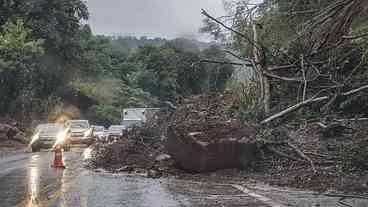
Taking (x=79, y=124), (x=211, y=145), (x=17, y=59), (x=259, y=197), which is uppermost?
(x=17, y=59)

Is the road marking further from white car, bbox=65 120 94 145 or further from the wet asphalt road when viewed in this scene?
white car, bbox=65 120 94 145

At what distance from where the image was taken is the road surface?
10172 mm

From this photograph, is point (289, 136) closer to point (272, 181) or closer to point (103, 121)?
point (272, 181)

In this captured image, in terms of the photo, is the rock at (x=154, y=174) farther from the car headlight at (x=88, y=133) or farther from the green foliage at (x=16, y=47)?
the green foliage at (x=16, y=47)

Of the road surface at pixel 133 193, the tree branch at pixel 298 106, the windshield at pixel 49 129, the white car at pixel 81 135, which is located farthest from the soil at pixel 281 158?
the white car at pixel 81 135

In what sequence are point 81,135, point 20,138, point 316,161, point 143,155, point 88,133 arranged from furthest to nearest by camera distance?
point 20,138, point 88,133, point 81,135, point 143,155, point 316,161

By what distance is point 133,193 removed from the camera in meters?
11.9

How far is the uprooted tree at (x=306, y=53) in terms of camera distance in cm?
1415

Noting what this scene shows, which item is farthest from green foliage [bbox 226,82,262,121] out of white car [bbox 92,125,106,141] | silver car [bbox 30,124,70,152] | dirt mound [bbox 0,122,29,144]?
dirt mound [bbox 0,122,29,144]

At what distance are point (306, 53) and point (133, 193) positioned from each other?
6423mm

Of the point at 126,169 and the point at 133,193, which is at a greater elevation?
the point at 126,169

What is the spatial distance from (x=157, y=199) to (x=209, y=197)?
3.02 feet

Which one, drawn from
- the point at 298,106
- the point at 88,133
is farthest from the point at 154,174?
the point at 88,133

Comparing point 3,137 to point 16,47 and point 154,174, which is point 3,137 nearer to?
point 16,47
